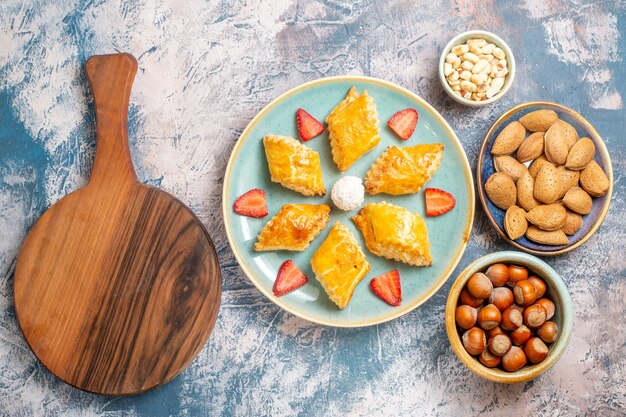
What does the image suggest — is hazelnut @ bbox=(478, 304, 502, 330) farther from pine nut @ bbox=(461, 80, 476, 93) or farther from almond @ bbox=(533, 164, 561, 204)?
pine nut @ bbox=(461, 80, 476, 93)

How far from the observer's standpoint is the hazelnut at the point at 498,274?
7.60 feet

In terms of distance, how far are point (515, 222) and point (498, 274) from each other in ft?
0.75

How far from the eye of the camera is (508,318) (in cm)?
229

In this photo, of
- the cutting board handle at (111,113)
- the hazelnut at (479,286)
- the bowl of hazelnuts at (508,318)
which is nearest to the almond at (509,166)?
the bowl of hazelnuts at (508,318)

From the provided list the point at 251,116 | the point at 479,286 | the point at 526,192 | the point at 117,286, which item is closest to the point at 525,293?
the point at 479,286

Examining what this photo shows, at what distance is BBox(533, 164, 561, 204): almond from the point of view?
240cm

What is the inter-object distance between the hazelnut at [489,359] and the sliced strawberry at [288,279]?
715mm

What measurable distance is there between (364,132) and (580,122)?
862mm

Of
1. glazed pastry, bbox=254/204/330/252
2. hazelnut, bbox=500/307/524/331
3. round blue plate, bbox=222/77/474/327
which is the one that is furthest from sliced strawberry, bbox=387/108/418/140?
hazelnut, bbox=500/307/524/331

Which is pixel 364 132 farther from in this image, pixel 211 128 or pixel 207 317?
pixel 207 317

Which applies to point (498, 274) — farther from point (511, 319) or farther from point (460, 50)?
point (460, 50)

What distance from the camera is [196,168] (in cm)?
256

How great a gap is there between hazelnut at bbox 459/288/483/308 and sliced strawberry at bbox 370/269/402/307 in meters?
0.24

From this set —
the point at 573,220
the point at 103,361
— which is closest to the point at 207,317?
the point at 103,361
